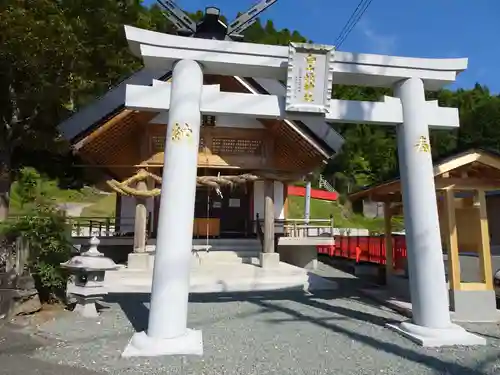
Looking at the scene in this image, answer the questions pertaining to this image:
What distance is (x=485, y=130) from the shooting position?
43656mm

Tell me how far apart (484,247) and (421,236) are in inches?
94.1

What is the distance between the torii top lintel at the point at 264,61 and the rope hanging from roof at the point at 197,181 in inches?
195

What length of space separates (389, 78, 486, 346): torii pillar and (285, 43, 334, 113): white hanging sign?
138 cm

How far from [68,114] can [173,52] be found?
8.40 metres

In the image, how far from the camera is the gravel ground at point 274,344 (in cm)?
438

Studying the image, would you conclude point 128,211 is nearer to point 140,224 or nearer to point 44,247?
point 140,224

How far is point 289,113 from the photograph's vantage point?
6113 millimetres

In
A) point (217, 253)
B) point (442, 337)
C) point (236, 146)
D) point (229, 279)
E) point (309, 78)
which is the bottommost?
point (442, 337)

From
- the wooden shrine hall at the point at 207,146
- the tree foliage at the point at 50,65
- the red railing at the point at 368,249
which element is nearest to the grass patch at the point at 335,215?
the red railing at the point at 368,249

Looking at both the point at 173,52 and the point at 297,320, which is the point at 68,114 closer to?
the point at 173,52

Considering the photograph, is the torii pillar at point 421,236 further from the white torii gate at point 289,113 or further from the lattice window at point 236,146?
the lattice window at point 236,146

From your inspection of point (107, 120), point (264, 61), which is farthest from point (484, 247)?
point (107, 120)

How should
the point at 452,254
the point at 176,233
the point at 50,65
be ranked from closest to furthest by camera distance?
1. the point at 176,233
2. the point at 452,254
3. the point at 50,65

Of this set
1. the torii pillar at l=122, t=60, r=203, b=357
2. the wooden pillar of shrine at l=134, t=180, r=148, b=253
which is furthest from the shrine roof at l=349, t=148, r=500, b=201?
the wooden pillar of shrine at l=134, t=180, r=148, b=253
